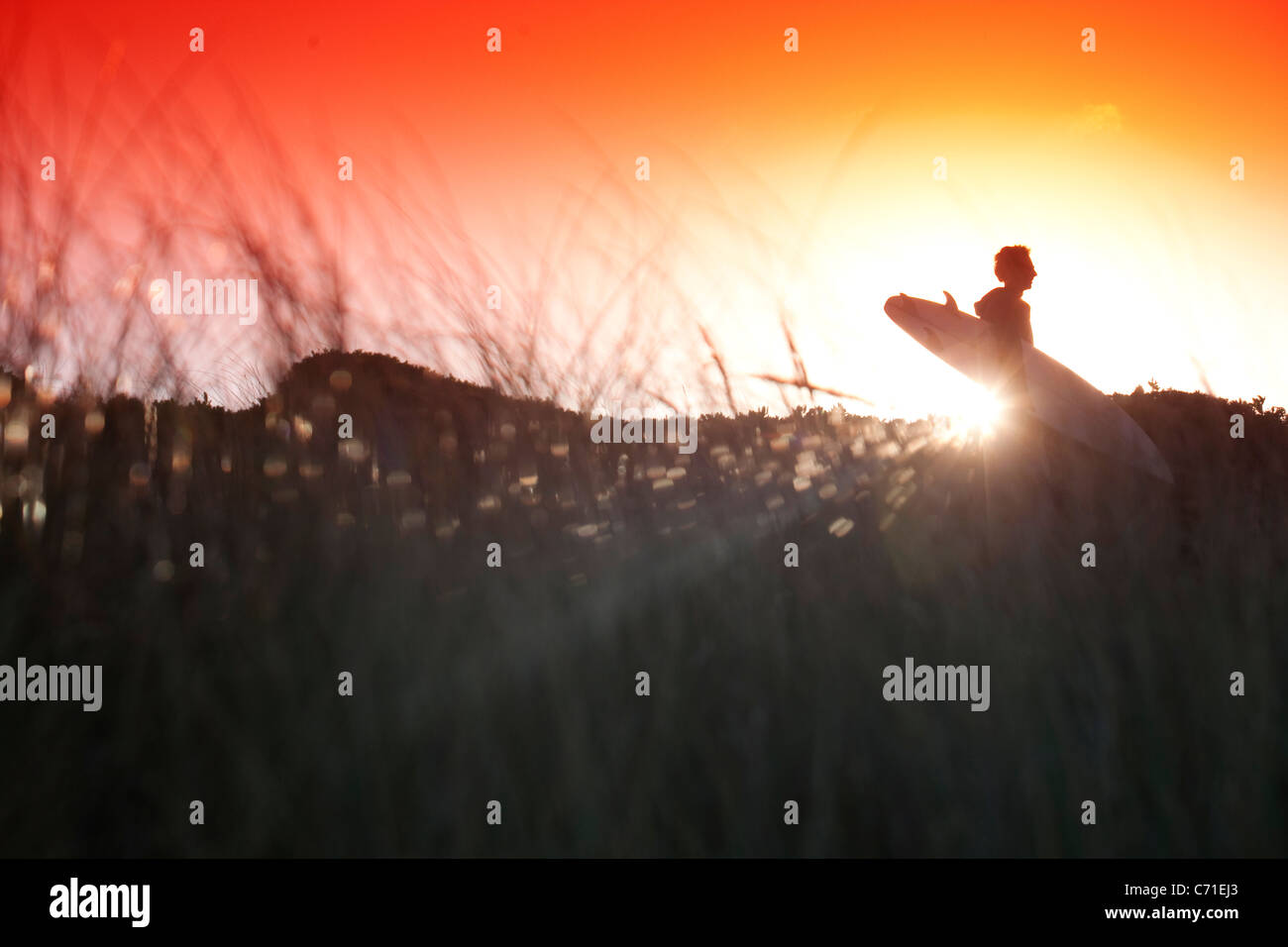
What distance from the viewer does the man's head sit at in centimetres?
462

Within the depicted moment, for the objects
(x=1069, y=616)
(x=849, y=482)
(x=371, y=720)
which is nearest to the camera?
(x=371, y=720)

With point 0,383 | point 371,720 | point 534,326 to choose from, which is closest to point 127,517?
point 0,383

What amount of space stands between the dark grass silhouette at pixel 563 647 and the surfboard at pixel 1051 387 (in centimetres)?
208

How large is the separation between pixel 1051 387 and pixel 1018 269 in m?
0.59

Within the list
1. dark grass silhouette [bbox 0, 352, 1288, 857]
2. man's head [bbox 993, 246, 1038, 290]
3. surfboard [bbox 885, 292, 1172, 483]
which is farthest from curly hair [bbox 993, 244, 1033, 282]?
dark grass silhouette [bbox 0, 352, 1288, 857]

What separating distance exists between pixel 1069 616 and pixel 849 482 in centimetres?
73

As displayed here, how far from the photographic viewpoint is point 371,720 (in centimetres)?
160

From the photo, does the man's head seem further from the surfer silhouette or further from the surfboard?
the surfboard

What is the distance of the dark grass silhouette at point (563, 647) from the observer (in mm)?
1570

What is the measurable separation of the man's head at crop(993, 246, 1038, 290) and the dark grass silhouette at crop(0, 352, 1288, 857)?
7.86 feet

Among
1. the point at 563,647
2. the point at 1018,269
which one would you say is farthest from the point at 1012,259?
the point at 563,647

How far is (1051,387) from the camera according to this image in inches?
184

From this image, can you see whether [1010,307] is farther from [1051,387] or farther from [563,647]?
[563,647]
